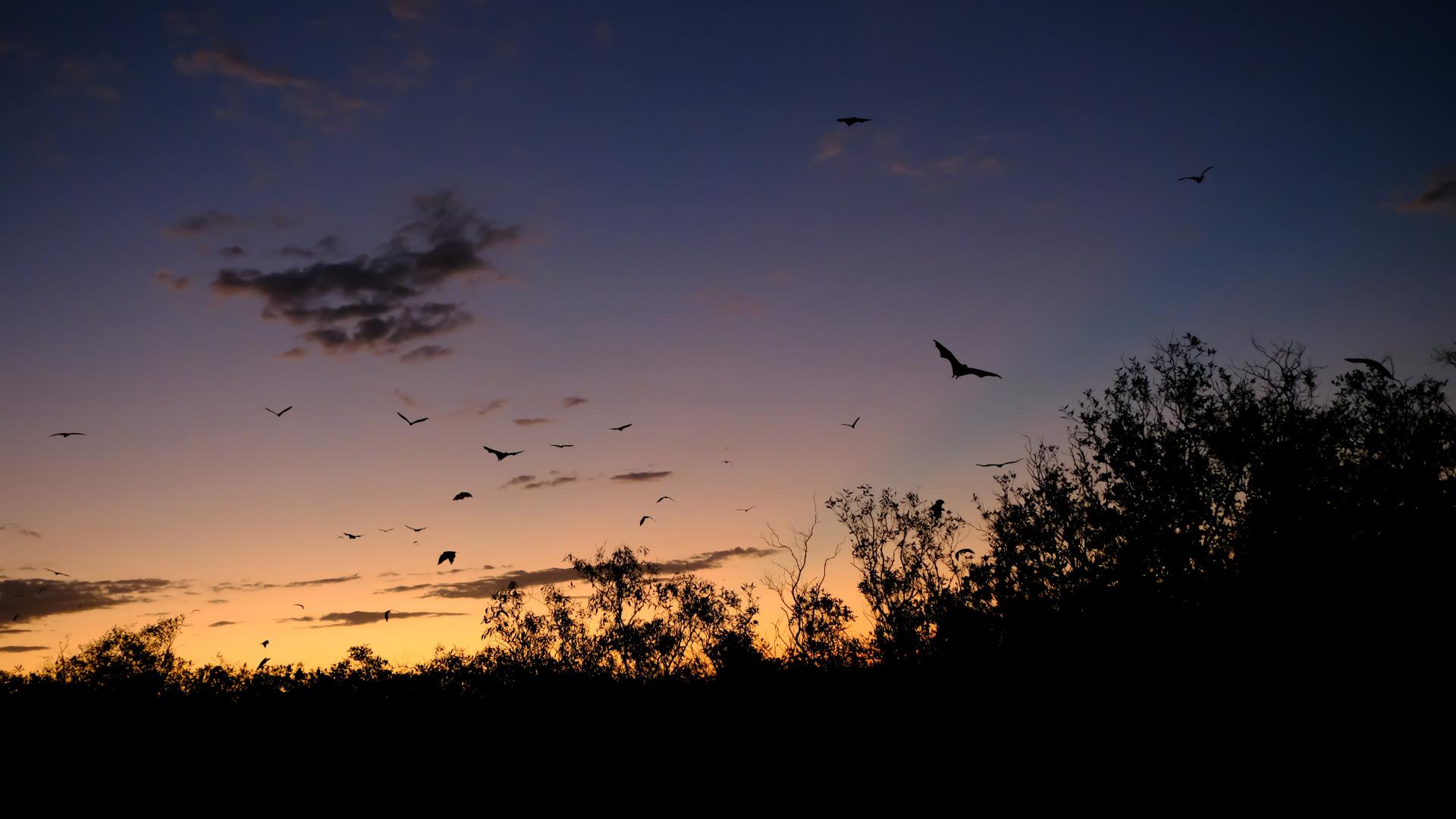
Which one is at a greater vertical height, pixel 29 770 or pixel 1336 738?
pixel 29 770

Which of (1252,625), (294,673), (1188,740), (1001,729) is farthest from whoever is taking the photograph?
(294,673)

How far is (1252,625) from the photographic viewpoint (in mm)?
24391

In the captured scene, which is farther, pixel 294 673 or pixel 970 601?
pixel 294 673

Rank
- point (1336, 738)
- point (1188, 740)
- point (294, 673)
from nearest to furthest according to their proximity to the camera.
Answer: point (1336, 738) < point (1188, 740) < point (294, 673)

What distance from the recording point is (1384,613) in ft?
74.3

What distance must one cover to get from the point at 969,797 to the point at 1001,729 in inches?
203

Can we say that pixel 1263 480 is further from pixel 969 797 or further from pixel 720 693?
pixel 720 693

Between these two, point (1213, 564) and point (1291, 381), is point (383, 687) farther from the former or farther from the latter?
point (1291, 381)

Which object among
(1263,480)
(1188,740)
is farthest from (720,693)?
(1263,480)

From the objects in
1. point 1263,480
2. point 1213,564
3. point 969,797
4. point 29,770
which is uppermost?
point 1263,480

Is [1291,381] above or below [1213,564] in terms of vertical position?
above

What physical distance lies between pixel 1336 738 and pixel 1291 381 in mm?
13956

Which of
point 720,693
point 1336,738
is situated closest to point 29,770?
point 720,693

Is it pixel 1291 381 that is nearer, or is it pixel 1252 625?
pixel 1252 625
